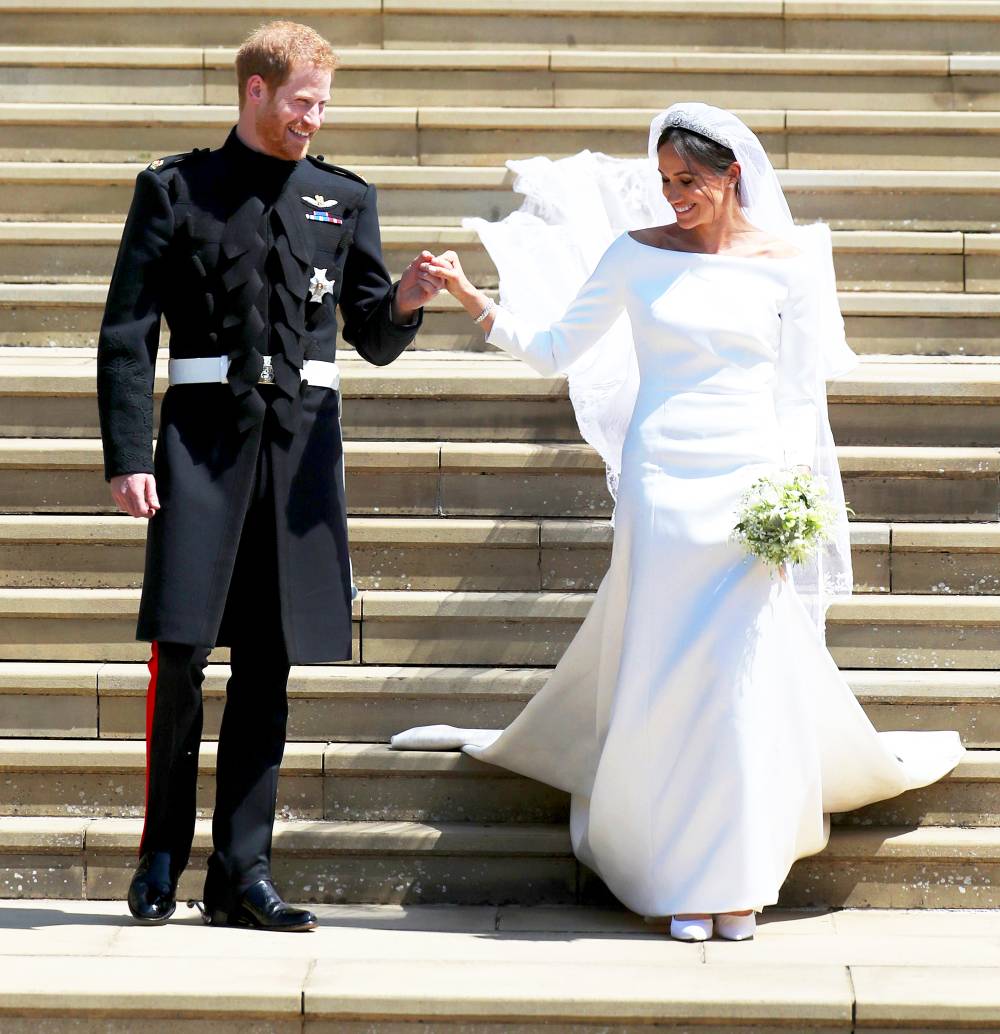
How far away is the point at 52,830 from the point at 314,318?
62.6 inches

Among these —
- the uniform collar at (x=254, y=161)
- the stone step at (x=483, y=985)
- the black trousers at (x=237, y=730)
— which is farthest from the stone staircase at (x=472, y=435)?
the uniform collar at (x=254, y=161)

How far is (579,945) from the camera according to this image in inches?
159

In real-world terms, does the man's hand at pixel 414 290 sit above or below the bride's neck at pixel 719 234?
below

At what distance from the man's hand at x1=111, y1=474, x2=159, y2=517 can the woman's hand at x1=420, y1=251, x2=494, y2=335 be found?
0.85 metres

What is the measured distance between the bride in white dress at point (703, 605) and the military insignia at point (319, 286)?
0.85 ft

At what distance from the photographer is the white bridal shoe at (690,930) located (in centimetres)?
405

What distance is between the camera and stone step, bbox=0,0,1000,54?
7195 mm

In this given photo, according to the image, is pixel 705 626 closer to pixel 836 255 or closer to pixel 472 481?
pixel 472 481

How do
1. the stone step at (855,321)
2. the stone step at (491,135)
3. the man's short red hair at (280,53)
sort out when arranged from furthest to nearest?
the stone step at (491,135), the stone step at (855,321), the man's short red hair at (280,53)

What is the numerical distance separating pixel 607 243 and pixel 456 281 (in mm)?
1786

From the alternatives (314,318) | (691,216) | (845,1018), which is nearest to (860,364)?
(691,216)

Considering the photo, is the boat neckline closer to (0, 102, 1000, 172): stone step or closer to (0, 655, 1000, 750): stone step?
(0, 655, 1000, 750): stone step

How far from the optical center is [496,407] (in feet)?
17.9

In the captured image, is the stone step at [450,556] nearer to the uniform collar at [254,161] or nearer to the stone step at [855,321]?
the stone step at [855,321]
